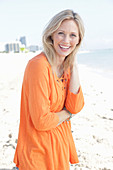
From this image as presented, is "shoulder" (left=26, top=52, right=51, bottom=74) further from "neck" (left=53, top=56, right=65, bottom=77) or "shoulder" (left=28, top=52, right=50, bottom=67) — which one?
"neck" (left=53, top=56, right=65, bottom=77)

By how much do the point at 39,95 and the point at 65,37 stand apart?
Result: 1.45 feet

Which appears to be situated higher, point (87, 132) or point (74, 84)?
point (74, 84)

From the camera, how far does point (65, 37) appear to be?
131 centimetres

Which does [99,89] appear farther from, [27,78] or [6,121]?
[27,78]

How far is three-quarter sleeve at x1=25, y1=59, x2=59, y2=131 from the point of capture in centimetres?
119

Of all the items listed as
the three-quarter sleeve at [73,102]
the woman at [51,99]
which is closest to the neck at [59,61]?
the woman at [51,99]

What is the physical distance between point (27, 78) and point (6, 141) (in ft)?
6.74

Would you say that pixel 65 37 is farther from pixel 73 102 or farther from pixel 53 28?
pixel 73 102

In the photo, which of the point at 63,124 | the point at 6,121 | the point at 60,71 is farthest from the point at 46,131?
the point at 6,121

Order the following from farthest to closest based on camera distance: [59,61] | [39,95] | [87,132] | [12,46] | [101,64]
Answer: [12,46] → [101,64] → [87,132] → [59,61] → [39,95]

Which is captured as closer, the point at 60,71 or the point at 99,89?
the point at 60,71

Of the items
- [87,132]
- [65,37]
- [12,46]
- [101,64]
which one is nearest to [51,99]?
[65,37]

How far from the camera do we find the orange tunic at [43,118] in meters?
1.20

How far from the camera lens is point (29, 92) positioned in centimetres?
123
